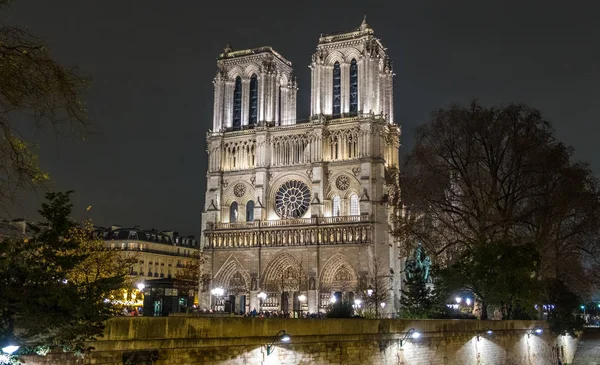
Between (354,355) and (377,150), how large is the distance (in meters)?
39.7

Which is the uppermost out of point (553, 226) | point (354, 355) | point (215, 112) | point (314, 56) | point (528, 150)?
point (314, 56)

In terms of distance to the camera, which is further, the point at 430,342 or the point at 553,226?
the point at 553,226

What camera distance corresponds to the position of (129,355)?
13.5 metres

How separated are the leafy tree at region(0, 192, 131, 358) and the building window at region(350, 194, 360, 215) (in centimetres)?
4697

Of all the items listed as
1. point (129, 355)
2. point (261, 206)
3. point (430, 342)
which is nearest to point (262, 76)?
point (261, 206)

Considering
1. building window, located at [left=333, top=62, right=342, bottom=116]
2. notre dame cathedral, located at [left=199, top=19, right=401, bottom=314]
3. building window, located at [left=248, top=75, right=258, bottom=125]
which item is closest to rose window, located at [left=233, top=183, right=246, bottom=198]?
notre dame cathedral, located at [left=199, top=19, right=401, bottom=314]

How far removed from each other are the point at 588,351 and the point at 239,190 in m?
32.0

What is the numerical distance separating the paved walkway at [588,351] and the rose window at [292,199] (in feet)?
80.5

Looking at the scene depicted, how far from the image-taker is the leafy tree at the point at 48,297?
11.2 m

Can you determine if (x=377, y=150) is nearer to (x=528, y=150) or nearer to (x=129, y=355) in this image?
(x=528, y=150)

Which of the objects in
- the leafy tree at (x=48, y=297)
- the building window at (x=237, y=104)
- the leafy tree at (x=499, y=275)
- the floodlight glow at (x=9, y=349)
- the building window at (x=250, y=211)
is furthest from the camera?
the building window at (x=237, y=104)

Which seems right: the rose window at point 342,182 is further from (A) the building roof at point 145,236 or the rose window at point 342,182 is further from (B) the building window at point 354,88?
(A) the building roof at point 145,236

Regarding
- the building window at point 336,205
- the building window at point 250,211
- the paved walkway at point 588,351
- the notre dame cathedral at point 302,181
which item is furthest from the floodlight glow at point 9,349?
the building window at point 250,211

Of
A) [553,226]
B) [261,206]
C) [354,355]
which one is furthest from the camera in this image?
[261,206]
